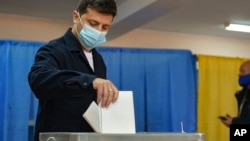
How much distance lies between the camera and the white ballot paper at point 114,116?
2.96 ft

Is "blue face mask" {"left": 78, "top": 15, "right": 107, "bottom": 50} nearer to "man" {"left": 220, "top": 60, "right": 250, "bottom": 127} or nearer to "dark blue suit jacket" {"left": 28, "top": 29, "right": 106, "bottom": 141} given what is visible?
"dark blue suit jacket" {"left": 28, "top": 29, "right": 106, "bottom": 141}

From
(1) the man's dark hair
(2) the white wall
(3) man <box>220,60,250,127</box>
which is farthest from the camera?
(2) the white wall

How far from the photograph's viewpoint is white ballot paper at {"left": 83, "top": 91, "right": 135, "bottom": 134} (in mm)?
901

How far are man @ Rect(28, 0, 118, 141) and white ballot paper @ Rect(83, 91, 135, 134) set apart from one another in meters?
0.02

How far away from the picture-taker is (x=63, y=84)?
0.93 meters

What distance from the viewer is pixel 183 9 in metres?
3.84

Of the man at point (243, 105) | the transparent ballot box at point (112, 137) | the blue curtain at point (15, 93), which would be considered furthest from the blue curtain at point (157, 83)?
the transparent ballot box at point (112, 137)

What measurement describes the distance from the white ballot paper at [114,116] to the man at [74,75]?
2cm

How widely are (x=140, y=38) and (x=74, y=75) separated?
3788 millimetres

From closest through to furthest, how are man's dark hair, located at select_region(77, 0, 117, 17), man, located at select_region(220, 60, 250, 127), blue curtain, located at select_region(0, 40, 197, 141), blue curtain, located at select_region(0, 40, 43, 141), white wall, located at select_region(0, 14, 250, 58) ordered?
man's dark hair, located at select_region(77, 0, 117, 17) < blue curtain, located at select_region(0, 40, 43, 141) < man, located at select_region(220, 60, 250, 127) < blue curtain, located at select_region(0, 40, 197, 141) < white wall, located at select_region(0, 14, 250, 58)

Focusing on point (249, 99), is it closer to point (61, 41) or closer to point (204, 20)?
point (204, 20)

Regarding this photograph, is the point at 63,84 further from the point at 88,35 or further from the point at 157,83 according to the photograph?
the point at 157,83

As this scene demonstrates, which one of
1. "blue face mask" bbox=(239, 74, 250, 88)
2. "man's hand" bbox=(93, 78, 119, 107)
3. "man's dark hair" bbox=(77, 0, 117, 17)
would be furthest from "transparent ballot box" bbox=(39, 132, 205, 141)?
"blue face mask" bbox=(239, 74, 250, 88)

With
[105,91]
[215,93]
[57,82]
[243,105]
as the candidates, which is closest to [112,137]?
[105,91]
